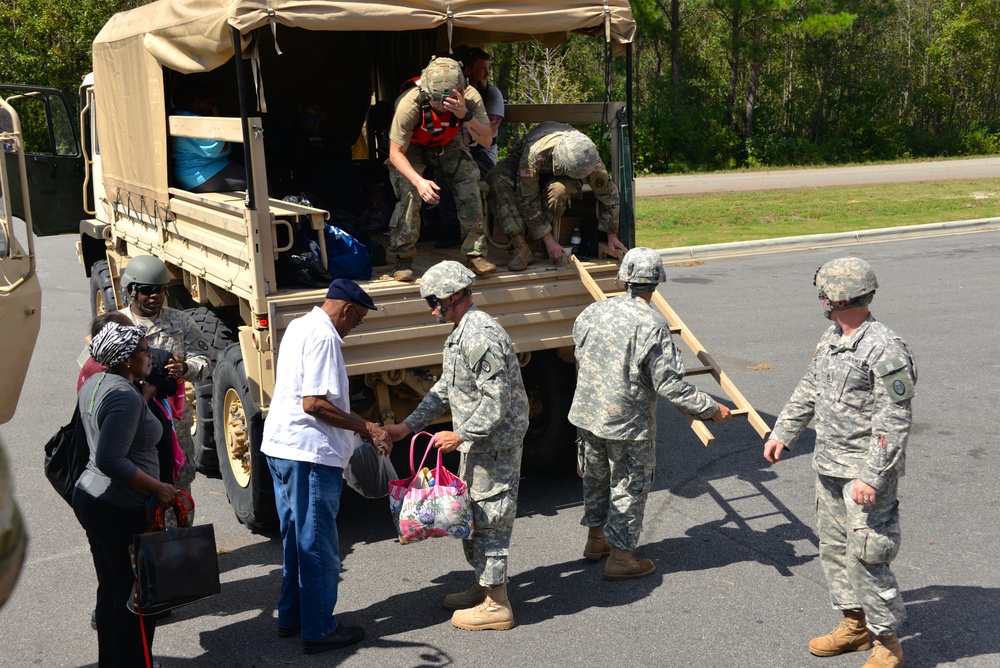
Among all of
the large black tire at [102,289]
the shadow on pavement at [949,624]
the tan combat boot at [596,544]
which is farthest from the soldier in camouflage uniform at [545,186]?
the large black tire at [102,289]

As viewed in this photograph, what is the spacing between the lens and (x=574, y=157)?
591 centimetres

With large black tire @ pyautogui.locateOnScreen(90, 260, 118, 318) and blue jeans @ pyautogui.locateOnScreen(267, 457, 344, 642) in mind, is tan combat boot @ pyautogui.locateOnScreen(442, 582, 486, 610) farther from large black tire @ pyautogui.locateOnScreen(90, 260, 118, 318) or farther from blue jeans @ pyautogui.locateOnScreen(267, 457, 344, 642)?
large black tire @ pyautogui.locateOnScreen(90, 260, 118, 318)

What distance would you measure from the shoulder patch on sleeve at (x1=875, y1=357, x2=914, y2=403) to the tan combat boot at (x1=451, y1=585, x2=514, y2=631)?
193 cm

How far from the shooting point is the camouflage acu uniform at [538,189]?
610 centimetres

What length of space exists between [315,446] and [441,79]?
2.38 meters

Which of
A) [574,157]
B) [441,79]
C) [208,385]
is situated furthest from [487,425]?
[208,385]

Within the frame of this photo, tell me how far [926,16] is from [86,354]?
1509 inches

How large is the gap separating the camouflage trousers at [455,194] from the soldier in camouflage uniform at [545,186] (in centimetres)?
23

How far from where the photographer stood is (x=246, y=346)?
5.48 metres

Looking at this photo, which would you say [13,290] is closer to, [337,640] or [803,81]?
[337,640]

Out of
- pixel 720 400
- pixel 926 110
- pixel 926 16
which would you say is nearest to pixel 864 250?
pixel 720 400

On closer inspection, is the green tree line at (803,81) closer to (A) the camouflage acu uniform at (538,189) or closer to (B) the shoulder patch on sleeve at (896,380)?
(A) the camouflage acu uniform at (538,189)

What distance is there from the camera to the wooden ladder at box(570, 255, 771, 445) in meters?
5.07

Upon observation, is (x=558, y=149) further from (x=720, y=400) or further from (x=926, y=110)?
(x=926, y=110)
